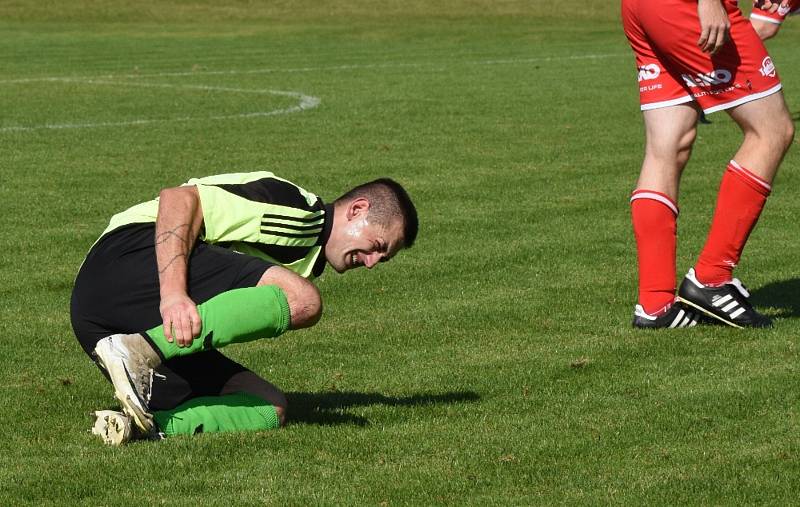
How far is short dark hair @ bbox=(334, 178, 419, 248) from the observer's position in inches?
200

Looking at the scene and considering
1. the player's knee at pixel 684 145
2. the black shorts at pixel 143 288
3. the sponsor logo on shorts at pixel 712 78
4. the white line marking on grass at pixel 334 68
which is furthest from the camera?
the white line marking on grass at pixel 334 68

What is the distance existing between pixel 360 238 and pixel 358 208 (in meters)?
0.11

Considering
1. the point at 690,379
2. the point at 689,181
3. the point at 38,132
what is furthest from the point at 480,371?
the point at 38,132

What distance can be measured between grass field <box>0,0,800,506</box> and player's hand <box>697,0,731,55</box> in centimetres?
128

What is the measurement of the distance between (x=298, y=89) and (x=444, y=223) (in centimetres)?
1055

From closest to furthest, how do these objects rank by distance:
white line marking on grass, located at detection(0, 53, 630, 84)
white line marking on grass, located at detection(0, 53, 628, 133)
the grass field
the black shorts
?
the grass field → the black shorts → white line marking on grass, located at detection(0, 53, 628, 133) → white line marking on grass, located at detection(0, 53, 630, 84)

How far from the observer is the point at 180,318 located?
4.71 meters

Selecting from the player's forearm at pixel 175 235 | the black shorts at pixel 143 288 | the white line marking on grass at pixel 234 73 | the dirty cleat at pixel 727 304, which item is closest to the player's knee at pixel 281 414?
the black shorts at pixel 143 288

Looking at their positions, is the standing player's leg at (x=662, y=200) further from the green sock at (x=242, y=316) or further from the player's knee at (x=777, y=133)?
the green sock at (x=242, y=316)

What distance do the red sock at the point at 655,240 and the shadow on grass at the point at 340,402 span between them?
5.08ft

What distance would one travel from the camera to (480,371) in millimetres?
6086

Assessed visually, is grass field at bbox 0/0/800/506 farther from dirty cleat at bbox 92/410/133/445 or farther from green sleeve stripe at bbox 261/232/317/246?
green sleeve stripe at bbox 261/232/317/246

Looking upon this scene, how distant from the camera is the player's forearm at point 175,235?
4.81 metres

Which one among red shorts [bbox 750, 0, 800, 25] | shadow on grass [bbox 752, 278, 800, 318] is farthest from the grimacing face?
red shorts [bbox 750, 0, 800, 25]
